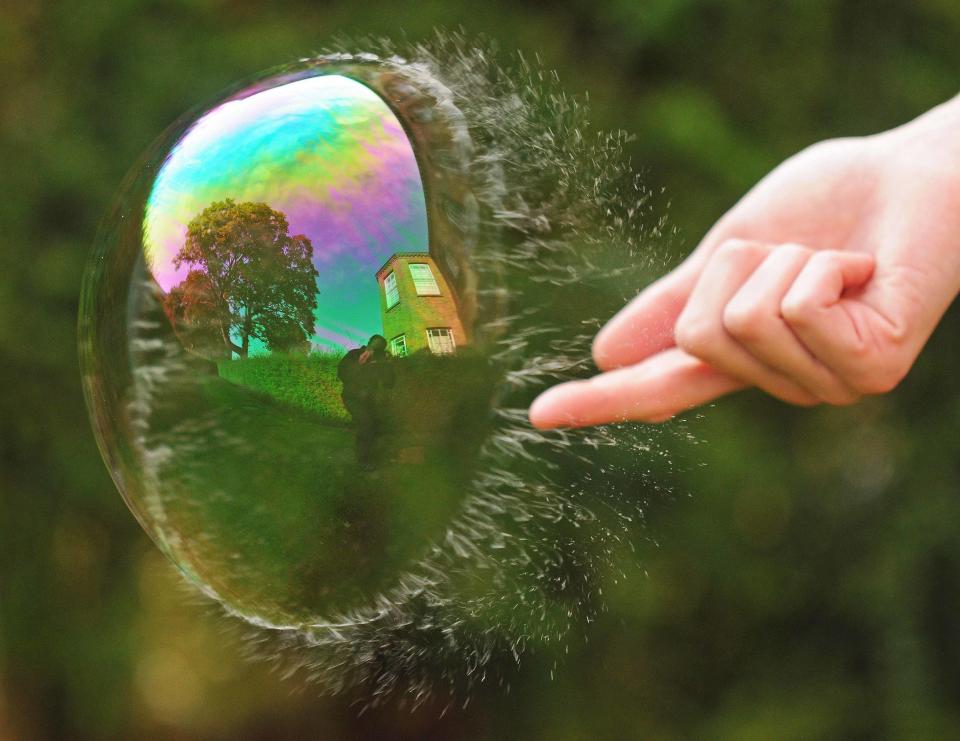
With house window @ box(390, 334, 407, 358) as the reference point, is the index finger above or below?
below

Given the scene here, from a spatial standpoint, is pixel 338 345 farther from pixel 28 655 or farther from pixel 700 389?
pixel 28 655

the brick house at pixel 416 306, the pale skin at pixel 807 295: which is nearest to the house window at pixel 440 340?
the brick house at pixel 416 306

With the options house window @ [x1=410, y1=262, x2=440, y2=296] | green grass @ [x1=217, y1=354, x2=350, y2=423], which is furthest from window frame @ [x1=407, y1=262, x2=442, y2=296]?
green grass @ [x1=217, y1=354, x2=350, y2=423]

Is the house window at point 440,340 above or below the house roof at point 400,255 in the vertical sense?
below

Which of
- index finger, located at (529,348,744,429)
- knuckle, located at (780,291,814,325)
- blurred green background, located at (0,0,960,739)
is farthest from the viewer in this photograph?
blurred green background, located at (0,0,960,739)

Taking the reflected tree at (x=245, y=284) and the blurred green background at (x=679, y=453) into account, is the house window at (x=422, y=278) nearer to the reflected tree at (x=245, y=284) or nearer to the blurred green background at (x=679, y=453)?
the reflected tree at (x=245, y=284)

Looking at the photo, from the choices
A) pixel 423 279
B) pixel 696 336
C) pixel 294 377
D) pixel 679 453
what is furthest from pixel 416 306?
pixel 679 453

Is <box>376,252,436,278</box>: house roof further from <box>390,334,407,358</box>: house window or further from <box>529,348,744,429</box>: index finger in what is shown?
<box>529,348,744,429</box>: index finger
